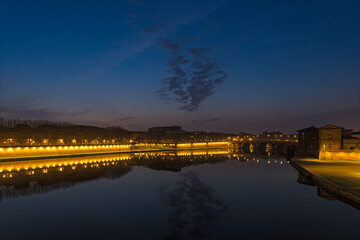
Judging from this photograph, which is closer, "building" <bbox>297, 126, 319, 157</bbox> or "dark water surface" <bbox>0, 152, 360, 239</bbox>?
"dark water surface" <bbox>0, 152, 360, 239</bbox>

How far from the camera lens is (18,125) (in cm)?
10756

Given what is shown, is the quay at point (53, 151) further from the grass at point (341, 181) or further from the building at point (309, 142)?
the building at point (309, 142)

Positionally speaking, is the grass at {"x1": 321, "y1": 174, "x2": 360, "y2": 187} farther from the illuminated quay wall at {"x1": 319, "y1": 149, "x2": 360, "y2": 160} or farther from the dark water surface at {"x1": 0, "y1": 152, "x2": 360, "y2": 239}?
the illuminated quay wall at {"x1": 319, "y1": 149, "x2": 360, "y2": 160}

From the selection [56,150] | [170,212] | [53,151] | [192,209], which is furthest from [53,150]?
[192,209]

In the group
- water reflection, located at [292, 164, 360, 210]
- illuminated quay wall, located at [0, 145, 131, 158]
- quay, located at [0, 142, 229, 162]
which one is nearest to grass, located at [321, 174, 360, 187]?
water reflection, located at [292, 164, 360, 210]

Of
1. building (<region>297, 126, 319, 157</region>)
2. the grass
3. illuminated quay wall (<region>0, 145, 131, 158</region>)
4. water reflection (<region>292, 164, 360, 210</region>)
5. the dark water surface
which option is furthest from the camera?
building (<region>297, 126, 319, 157</region>)

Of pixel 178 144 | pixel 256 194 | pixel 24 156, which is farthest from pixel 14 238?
pixel 178 144

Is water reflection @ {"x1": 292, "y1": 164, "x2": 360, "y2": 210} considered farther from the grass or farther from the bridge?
the bridge

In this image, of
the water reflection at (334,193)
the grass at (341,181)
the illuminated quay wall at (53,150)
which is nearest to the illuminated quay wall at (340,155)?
the grass at (341,181)

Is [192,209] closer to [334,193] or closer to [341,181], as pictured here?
[334,193]

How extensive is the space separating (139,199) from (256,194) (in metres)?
11.5

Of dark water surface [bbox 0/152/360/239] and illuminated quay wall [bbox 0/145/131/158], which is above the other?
illuminated quay wall [bbox 0/145/131/158]

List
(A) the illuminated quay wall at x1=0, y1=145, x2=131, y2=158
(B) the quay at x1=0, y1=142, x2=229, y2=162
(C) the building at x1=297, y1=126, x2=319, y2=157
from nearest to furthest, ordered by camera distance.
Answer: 1. (B) the quay at x1=0, y1=142, x2=229, y2=162
2. (A) the illuminated quay wall at x1=0, y1=145, x2=131, y2=158
3. (C) the building at x1=297, y1=126, x2=319, y2=157

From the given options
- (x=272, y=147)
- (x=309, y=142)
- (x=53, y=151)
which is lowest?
(x=272, y=147)
